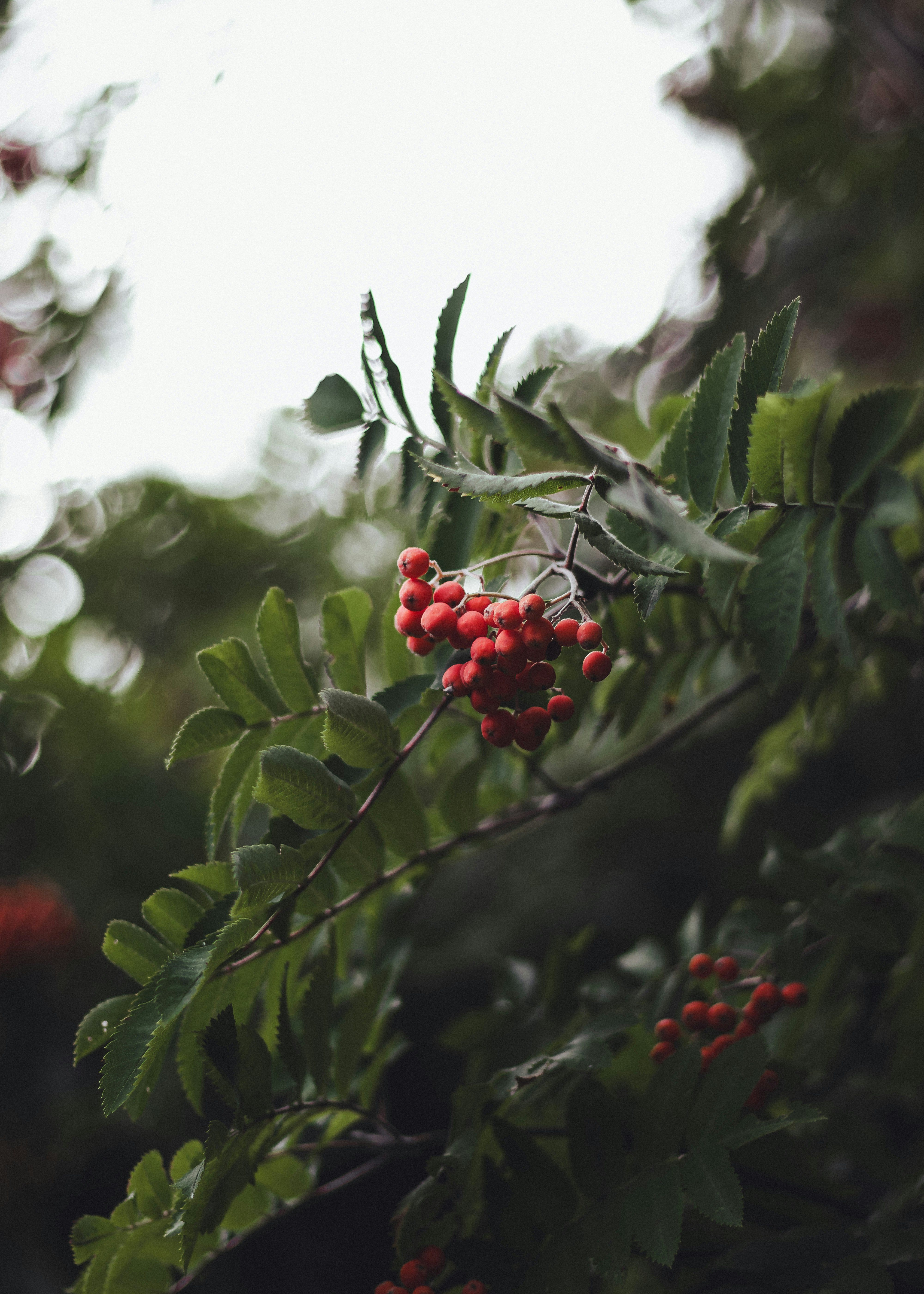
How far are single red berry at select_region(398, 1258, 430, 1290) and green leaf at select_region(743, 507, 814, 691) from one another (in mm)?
664

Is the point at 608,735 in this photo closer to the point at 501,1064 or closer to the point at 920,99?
the point at 501,1064

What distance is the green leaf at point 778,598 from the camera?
0.62m

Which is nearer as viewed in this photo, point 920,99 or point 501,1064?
point 501,1064

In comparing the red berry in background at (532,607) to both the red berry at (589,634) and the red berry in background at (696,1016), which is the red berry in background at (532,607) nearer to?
the red berry at (589,634)

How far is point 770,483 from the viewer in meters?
0.65

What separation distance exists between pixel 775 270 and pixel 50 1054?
325 cm

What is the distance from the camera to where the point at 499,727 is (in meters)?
0.71

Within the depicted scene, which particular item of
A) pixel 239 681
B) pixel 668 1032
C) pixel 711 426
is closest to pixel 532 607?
pixel 711 426

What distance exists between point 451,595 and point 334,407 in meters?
0.33

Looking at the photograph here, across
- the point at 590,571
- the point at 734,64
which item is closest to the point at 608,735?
the point at 590,571

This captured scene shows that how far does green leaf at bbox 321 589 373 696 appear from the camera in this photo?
855mm

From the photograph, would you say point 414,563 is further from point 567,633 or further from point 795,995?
point 795,995

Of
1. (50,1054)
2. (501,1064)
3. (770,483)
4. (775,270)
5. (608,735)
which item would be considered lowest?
(50,1054)

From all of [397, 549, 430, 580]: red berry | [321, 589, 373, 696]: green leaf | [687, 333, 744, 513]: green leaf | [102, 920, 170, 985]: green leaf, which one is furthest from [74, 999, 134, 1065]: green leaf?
[687, 333, 744, 513]: green leaf
